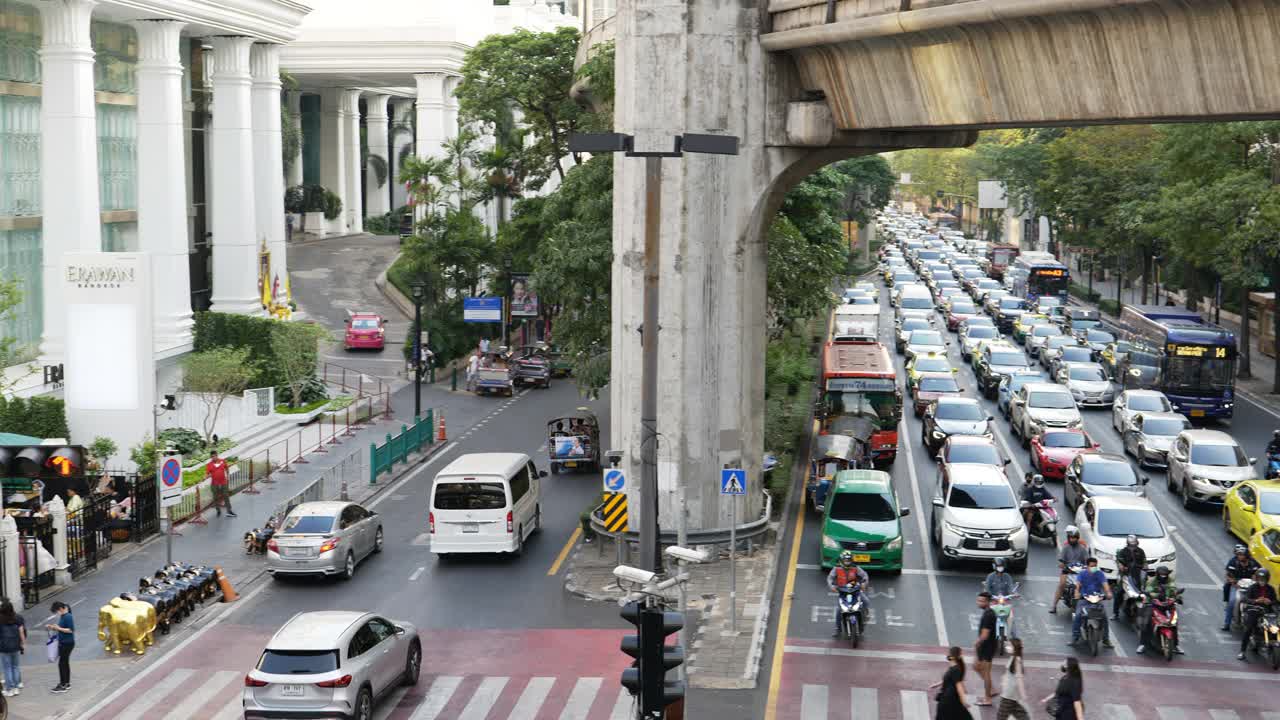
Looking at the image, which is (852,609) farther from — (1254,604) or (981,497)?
(981,497)

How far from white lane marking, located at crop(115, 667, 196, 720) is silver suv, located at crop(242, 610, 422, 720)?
8.98 feet

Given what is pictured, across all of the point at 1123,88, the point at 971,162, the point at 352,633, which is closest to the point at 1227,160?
the point at 1123,88

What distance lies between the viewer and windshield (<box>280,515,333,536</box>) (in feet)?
101

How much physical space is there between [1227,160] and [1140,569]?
1636 inches

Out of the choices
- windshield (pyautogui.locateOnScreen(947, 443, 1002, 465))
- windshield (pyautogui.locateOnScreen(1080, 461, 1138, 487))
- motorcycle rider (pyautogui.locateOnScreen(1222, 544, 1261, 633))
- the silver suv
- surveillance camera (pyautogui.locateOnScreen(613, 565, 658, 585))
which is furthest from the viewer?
windshield (pyautogui.locateOnScreen(947, 443, 1002, 465))

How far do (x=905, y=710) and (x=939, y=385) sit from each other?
99.1ft

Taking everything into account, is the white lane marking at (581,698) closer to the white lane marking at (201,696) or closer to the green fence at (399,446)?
the white lane marking at (201,696)

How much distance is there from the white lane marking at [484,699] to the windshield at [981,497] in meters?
11.7

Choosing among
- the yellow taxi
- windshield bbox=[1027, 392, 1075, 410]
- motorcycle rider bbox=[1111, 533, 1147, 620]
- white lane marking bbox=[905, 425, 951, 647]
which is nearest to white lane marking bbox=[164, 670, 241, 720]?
white lane marking bbox=[905, 425, 951, 647]

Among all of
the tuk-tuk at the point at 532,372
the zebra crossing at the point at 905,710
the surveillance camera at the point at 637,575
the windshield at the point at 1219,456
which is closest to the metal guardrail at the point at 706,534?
the zebra crossing at the point at 905,710

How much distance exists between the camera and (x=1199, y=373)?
164 feet

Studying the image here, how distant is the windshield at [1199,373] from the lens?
49844 mm

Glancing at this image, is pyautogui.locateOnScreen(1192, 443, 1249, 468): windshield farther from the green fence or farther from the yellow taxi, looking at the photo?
the green fence

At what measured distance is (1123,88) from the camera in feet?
77.8
